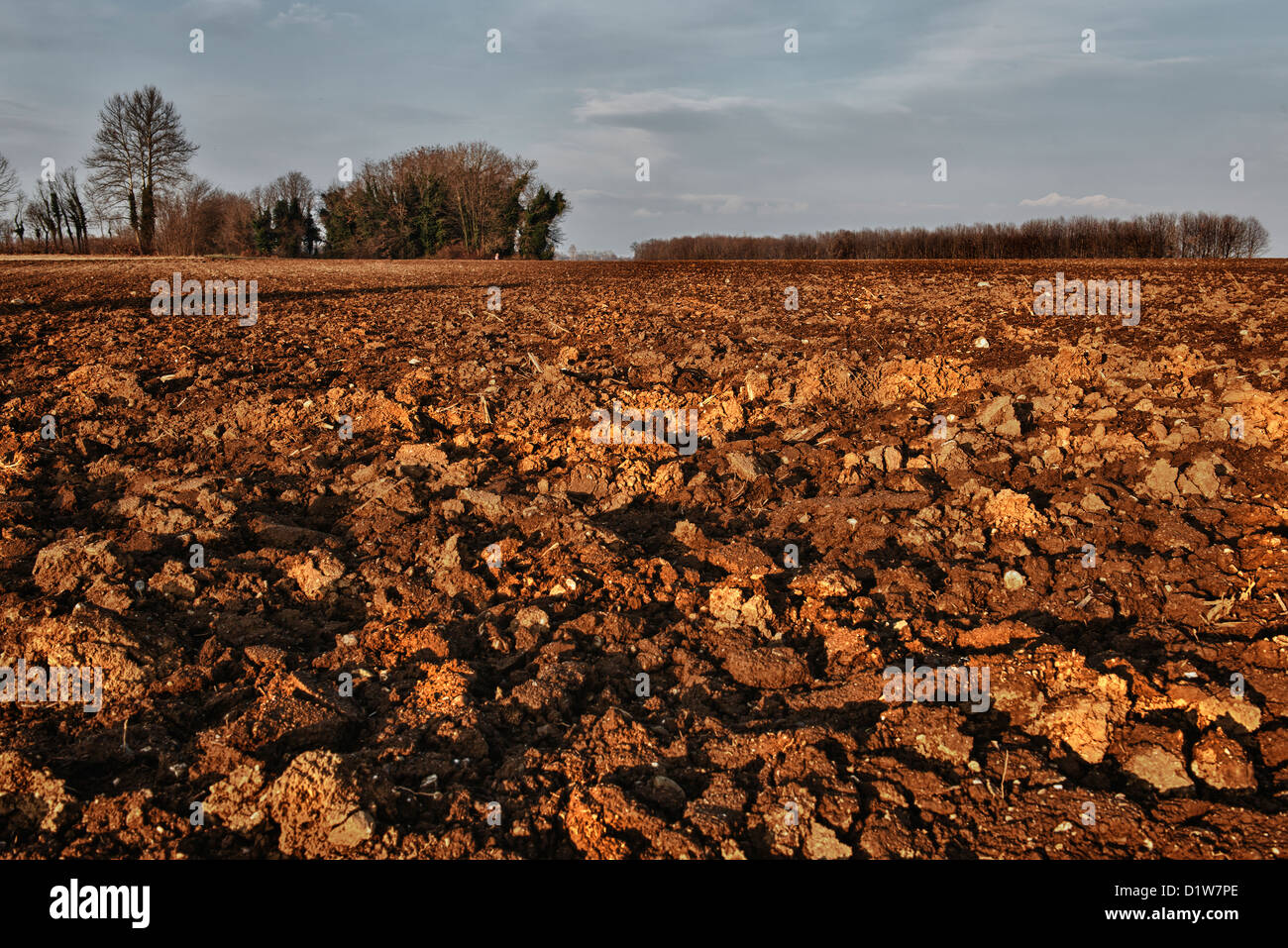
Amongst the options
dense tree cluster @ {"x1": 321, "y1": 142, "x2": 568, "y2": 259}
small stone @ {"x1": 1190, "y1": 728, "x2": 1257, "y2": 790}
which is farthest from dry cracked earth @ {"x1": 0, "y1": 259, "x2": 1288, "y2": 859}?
dense tree cluster @ {"x1": 321, "y1": 142, "x2": 568, "y2": 259}

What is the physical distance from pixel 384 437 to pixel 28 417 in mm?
2970

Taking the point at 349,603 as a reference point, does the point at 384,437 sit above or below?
above

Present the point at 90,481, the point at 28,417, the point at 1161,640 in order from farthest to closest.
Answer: the point at 28,417
the point at 90,481
the point at 1161,640

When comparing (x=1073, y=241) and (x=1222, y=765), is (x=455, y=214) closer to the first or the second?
(x=1073, y=241)

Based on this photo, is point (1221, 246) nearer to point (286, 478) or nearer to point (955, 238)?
point (955, 238)

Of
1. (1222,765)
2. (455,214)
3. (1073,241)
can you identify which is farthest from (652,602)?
(455,214)

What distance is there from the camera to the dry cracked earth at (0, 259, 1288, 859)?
307 cm

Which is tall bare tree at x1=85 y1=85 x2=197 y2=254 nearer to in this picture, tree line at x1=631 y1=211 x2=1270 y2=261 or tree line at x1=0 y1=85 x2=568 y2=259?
tree line at x1=0 y1=85 x2=568 y2=259

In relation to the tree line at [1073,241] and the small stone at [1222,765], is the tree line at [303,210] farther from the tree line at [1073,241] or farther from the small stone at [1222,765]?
the small stone at [1222,765]

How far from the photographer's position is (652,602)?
15.0ft

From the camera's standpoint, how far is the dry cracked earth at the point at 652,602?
3.07 meters
